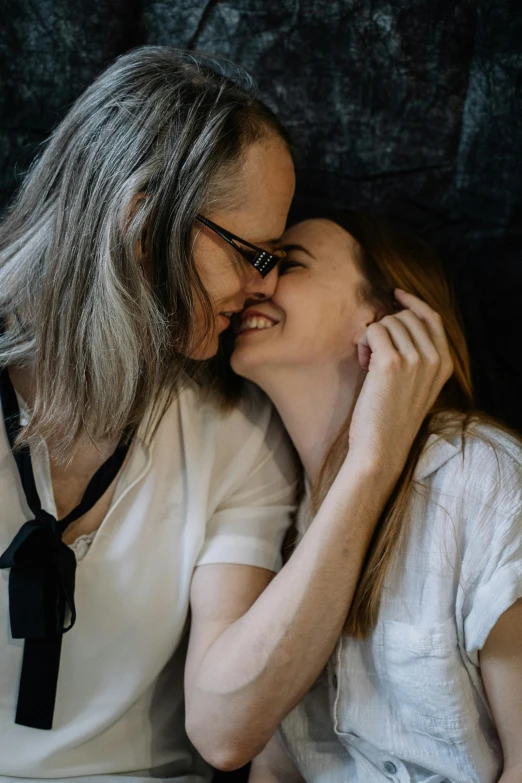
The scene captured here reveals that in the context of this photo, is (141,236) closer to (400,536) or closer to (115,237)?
(115,237)

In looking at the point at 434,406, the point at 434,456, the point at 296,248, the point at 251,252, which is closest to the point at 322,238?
the point at 296,248

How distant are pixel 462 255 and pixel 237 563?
86 centimetres

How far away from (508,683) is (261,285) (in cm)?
80

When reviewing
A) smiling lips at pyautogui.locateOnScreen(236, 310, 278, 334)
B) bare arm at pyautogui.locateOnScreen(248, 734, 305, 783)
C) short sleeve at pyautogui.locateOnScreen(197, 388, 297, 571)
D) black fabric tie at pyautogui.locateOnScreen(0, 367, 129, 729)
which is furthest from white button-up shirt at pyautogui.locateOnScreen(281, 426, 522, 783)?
black fabric tie at pyautogui.locateOnScreen(0, 367, 129, 729)

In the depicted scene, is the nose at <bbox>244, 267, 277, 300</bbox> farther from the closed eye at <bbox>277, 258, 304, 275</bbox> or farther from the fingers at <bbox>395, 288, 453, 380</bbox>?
the fingers at <bbox>395, 288, 453, 380</bbox>

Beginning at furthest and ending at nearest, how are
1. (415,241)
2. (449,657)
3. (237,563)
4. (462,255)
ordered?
(462,255), (415,241), (237,563), (449,657)

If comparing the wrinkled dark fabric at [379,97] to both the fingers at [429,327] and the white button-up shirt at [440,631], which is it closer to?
the fingers at [429,327]

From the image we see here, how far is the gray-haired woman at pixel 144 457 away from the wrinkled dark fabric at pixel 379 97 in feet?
1.11

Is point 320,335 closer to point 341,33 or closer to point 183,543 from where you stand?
point 183,543

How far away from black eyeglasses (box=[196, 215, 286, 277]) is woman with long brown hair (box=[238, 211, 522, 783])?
0.47ft

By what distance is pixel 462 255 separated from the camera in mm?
1840

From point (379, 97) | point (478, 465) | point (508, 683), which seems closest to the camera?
point (508, 683)

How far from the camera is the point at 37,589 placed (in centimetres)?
134

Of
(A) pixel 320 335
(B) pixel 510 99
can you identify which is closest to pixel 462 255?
(B) pixel 510 99
